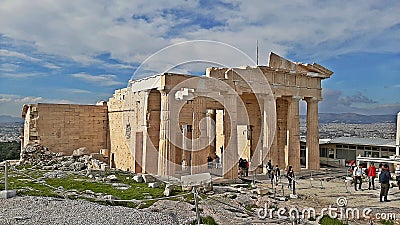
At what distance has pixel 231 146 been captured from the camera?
22031 millimetres

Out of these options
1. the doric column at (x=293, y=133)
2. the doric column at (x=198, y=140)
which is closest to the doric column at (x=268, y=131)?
the doric column at (x=293, y=133)

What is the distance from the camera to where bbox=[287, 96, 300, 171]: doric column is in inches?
1015

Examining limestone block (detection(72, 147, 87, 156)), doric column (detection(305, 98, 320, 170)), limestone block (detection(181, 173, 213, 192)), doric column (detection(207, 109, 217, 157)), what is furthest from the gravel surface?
doric column (detection(207, 109, 217, 157))

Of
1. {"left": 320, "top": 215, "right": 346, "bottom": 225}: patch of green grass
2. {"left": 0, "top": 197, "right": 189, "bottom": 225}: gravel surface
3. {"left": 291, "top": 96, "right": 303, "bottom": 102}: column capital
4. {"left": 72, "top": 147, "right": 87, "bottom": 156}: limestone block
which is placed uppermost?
{"left": 291, "top": 96, "right": 303, "bottom": 102}: column capital

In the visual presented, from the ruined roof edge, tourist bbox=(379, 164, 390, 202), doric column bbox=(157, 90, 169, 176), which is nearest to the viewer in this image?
tourist bbox=(379, 164, 390, 202)

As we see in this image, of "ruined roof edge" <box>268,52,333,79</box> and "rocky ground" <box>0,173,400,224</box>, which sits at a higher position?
"ruined roof edge" <box>268,52,333,79</box>

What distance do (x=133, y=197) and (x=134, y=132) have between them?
1134cm

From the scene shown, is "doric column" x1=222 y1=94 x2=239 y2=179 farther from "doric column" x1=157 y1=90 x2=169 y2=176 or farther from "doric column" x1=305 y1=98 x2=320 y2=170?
"doric column" x1=305 y1=98 x2=320 y2=170

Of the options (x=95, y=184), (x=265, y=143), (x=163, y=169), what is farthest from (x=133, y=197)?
(x=265, y=143)

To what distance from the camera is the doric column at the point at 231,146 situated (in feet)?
71.4

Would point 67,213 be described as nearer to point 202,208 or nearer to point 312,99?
point 202,208

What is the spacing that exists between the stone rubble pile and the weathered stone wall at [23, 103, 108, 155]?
2.19 feet

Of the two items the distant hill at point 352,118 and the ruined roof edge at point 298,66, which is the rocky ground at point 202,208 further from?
the distant hill at point 352,118

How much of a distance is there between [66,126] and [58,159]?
2812mm
